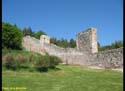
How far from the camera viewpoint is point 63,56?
22109 mm

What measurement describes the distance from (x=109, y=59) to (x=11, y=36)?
9092mm

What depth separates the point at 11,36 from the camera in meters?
22.2

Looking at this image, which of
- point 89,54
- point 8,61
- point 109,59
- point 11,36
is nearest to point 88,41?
point 89,54

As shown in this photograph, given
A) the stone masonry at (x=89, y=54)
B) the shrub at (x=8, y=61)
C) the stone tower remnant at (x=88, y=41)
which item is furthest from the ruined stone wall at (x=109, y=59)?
the shrub at (x=8, y=61)

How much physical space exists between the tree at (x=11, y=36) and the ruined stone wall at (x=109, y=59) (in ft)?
22.6

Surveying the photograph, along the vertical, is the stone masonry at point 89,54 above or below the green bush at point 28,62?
above

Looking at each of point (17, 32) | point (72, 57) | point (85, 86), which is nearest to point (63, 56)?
point (72, 57)

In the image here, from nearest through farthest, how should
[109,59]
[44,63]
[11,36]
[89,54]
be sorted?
[44,63] < [109,59] < [89,54] < [11,36]

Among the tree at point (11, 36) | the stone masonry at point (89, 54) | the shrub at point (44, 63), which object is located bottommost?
the shrub at point (44, 63)

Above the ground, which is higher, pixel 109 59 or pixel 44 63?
pixel 109 59

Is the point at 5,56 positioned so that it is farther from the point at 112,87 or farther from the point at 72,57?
the point at 72,57

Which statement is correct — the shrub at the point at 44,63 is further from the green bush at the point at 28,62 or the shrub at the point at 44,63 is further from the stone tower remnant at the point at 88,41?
the stone tower remnant at the point at 88,41

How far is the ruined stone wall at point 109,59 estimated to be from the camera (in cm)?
1541

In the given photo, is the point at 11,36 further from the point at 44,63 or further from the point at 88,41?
the point at 44,63
